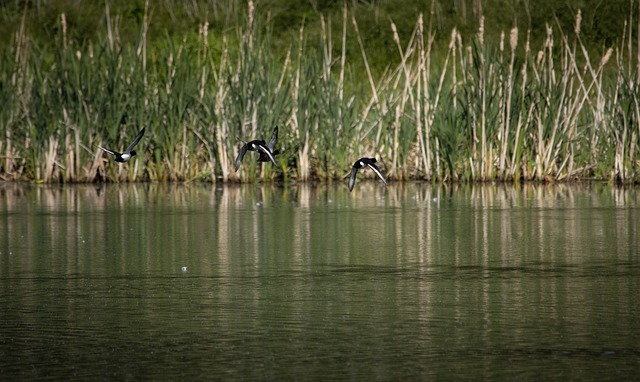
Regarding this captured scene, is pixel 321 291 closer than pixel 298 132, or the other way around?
pixel 321 291

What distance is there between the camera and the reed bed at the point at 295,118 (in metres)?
17.0

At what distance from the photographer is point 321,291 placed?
7.79m

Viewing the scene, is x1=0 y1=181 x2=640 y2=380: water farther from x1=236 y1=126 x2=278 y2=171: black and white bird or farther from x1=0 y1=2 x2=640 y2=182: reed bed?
x1=0 y1=2 x2=640 y2=182: reed bed

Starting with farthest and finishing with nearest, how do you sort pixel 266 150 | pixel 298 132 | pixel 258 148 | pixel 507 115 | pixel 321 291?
pixel 298 132 → pixel 507 115 → pixel 258 148 → pixel 266 150 → pixel 321 291

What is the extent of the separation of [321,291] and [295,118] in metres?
9.95

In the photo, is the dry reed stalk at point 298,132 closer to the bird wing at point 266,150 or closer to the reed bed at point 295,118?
the reed bed at point 295,118

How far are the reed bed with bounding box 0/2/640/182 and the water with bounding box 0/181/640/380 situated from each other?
298cm

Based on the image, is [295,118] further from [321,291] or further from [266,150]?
[321,291]

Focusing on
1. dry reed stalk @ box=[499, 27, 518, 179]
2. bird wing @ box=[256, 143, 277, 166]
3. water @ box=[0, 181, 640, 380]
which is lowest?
water @ box=[0, 181, 640, 380]

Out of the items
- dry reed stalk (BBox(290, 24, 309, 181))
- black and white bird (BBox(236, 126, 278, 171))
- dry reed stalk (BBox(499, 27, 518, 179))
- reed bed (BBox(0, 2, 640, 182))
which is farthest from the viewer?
dry reed stalk (BBox(290, 24, 309, 181))

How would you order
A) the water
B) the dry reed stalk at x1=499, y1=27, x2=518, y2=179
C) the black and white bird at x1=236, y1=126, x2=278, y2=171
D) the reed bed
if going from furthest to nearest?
the reed bed
the dry reed stalk at x1=499, y1=27, x2=518, y2=179
the black and white bird at x1=236, y1=126, x2=278, y2=171
the water

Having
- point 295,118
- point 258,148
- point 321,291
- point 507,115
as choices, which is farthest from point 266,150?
point 295,118

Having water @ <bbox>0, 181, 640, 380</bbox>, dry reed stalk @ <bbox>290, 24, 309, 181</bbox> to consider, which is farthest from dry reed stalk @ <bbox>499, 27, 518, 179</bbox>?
water @ <bbox>0, 181, 640, 380</bbox>

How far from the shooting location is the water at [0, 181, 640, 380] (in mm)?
5742
